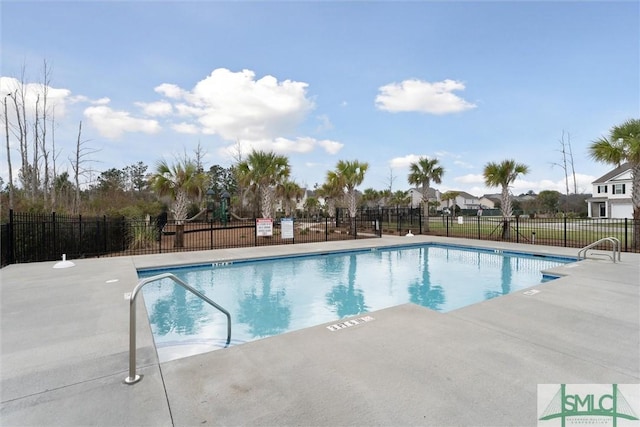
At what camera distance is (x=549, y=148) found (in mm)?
33750

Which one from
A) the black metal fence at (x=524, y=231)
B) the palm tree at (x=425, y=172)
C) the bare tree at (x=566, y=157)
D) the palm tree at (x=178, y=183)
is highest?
the bare tree at (x=566, y=157)

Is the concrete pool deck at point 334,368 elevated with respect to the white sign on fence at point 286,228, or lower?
lower

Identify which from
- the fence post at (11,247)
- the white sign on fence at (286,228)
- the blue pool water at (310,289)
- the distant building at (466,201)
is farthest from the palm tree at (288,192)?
the distant building at (466,201)

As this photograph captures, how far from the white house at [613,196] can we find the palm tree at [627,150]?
24.2 meters

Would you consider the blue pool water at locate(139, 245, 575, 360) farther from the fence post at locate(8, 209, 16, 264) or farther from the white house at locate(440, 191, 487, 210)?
the white house at locate(440, 191, 487, 210)

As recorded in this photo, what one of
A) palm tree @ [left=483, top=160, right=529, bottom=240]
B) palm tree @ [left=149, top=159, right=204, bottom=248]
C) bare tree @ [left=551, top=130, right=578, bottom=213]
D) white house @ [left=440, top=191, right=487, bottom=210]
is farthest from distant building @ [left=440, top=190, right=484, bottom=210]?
palm tree @ [left=149, top=159, right=204, bottom=248]

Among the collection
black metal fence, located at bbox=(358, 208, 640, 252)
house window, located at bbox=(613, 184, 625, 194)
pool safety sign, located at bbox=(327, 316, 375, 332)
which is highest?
house window, located at bbox=(613, 184, 625, 194)

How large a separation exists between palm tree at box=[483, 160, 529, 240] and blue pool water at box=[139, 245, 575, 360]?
3.57m

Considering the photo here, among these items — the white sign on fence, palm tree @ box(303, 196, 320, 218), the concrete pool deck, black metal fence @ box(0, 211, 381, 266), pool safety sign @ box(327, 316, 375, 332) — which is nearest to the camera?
→ the concrete pool deck

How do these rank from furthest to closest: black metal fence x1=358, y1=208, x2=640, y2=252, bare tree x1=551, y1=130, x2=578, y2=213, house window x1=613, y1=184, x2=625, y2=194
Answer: bare tree x1=551, y1=130, x2=578, y2=213
house window x1=613, y1=184, x2=625, y2=194
black metal fence x1=358, y1=208, x2=640, y2=252

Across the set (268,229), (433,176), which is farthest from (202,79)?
(433,176)

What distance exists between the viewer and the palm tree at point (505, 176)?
13.7 metres

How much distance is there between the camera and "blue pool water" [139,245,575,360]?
16.9 ft

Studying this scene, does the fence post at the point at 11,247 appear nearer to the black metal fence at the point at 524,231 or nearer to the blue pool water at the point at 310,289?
the blue pool water at the point at 310,289
